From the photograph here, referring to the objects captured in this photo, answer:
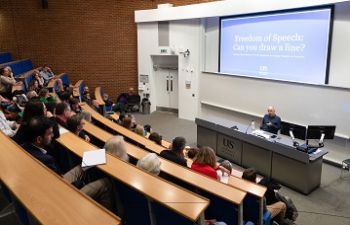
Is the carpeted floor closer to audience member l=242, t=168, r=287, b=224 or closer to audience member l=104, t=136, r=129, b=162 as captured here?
audience member l=242, t=168, r=287, b=224

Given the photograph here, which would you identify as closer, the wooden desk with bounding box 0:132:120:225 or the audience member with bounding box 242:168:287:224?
the wooden desk with bounding box 0:132:120:225

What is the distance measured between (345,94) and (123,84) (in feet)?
24.8

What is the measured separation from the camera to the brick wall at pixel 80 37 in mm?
10000

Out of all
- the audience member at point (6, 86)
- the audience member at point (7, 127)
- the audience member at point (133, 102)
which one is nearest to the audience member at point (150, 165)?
the audience member at point (7, 127)

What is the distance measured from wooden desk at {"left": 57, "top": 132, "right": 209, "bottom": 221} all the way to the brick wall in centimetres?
819

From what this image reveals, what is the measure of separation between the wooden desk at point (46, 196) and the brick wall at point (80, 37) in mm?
8461

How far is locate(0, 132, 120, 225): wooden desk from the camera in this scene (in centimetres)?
177

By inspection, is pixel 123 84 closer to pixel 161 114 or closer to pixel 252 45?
pixel 161 114

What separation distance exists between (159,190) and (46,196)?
2.52 feet

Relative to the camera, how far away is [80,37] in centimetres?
1057

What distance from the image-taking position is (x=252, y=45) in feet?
25.3

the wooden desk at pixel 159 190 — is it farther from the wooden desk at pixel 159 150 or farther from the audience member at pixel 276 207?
the audience member at pixel 276 207

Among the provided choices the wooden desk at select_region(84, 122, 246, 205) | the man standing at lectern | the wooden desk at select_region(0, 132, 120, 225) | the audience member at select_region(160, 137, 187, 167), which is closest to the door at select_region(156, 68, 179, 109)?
the man standing at lectern

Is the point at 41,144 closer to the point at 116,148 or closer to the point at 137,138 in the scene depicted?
the point at 116,148
